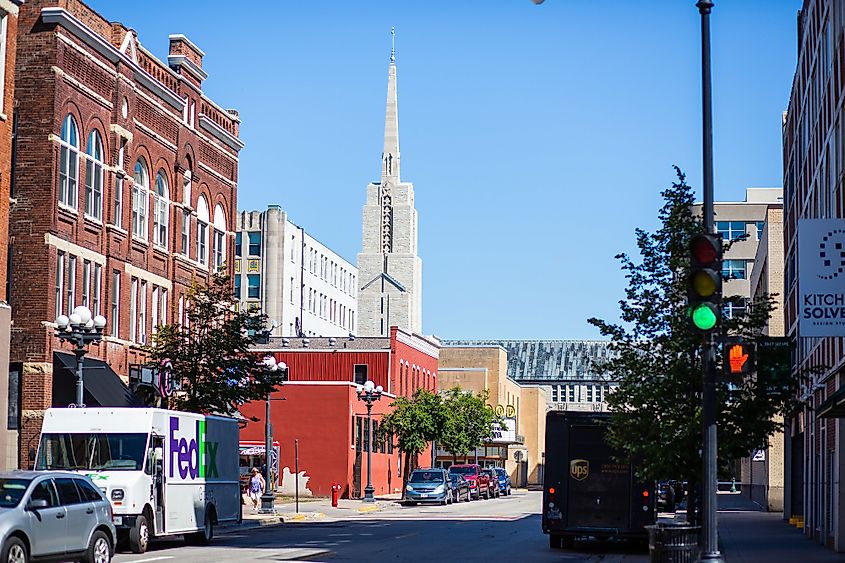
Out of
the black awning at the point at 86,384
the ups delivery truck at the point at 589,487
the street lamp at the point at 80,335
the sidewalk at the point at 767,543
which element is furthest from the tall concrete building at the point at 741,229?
the street lamp at the point at 80,335

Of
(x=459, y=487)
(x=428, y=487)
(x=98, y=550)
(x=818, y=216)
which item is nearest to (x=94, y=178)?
(x=818, y=216)

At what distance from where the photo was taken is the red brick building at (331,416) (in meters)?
69.1

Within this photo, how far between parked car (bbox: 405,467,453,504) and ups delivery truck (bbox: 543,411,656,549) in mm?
32363

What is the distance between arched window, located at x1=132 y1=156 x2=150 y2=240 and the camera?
46188 millimetres

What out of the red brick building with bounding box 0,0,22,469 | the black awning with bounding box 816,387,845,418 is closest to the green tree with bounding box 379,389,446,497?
the red brick building with bounding box 0,0,22,469

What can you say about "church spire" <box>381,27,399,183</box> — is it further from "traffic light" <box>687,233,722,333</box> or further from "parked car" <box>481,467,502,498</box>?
"traffic light" <box>687,233,722,333</box>

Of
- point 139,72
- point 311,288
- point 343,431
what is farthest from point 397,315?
point 139,72

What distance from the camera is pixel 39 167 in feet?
129

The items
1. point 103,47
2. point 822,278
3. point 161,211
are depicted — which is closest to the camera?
point 822,278

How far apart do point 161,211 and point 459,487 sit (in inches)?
1104

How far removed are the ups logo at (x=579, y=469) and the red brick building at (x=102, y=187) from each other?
51.0 ft

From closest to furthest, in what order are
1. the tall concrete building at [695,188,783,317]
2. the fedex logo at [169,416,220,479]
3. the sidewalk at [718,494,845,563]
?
the sidewalk at [718,494,845,563]
the fedex logo at [169,416,220,479]
the tall concrete building at [695,188,783,317]

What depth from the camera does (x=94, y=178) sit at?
1679 inches

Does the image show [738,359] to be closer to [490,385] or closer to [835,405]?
[835,405]
